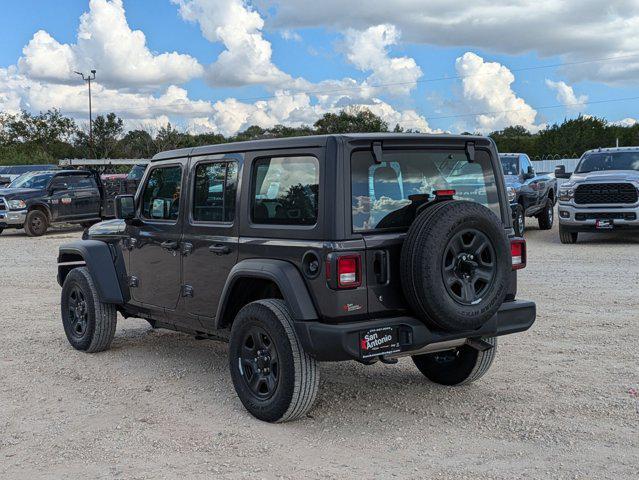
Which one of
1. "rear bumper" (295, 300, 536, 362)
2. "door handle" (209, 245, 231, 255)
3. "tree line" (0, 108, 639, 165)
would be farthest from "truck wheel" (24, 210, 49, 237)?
"tree line" (0, 108, 639, 165)

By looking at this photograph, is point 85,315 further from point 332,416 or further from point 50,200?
point 50,200

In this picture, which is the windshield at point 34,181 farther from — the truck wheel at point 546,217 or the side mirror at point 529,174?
the truck wheel at point 546,217

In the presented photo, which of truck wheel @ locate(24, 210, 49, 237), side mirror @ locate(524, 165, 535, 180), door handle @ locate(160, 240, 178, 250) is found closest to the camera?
door handle @ locate(160, 240, 178, 250)

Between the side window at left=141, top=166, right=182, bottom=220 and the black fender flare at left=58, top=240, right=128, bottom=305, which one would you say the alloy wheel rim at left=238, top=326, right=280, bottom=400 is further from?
the black fender flare at left=58, top=240, right=128, bottom=305

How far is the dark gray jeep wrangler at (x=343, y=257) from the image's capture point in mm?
4703

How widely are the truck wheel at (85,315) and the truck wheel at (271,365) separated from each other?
7.15 feet

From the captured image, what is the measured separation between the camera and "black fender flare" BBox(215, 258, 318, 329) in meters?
4.78

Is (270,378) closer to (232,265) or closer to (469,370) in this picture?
(232,265)

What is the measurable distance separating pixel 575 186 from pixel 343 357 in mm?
12037

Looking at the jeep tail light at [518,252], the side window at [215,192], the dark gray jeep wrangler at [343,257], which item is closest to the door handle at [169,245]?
the dark gray jeep wrangler at [343,257]

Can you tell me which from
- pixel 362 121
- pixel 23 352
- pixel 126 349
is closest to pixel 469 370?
pixel 126 349

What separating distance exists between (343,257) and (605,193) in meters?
11.9

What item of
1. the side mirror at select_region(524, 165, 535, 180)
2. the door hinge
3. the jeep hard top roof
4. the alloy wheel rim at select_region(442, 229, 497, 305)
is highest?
the jeep hard top roof

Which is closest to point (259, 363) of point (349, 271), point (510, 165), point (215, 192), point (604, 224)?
point (349, 271)
